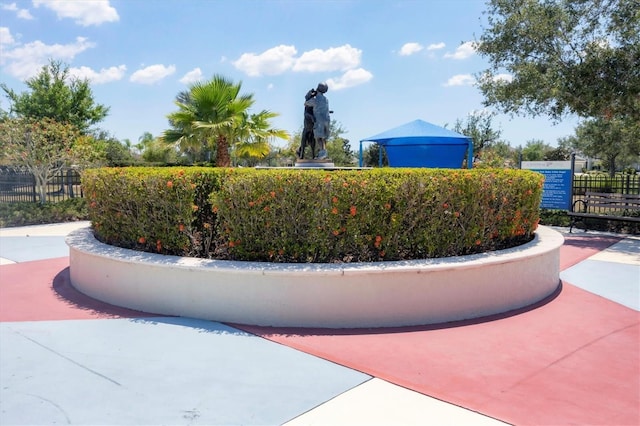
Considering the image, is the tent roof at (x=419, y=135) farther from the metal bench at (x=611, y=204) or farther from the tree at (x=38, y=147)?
the tree at (x=38, y=147)

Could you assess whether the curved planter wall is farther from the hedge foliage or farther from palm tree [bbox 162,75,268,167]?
palm tree [bbox 162,75,268,167]

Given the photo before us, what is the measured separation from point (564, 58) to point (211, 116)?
9771 millimetres

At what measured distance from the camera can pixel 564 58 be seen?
11.8m

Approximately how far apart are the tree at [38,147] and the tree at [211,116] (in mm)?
2978

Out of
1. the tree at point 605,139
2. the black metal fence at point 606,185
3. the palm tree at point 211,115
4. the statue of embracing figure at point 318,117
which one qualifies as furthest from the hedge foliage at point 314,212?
the tree at point 605,139

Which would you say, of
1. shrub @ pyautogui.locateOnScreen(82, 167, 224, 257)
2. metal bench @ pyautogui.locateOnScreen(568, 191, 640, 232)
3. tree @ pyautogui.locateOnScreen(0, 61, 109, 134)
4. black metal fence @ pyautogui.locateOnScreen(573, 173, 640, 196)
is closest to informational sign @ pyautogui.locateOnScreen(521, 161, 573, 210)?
metal bench @ pyautogui.locateOnScreen(568, 191, 640, 232)

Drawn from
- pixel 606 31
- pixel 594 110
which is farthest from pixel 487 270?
pixel 606 31

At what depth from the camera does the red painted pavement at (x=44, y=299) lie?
5.05 m

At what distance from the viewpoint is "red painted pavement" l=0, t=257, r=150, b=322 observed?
505cm

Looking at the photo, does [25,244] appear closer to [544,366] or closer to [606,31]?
[544,366]

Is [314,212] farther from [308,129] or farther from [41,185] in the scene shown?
[41,185]

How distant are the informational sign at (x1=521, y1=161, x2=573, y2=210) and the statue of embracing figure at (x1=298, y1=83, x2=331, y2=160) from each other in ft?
23.6

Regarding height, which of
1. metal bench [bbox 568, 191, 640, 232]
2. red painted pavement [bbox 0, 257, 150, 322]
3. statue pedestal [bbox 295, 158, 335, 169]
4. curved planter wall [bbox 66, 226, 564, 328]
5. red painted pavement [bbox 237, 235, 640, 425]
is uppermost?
statue pedestal [bbox 295, 158, 335, 169]

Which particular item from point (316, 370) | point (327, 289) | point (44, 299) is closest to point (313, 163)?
point (327, 289)
